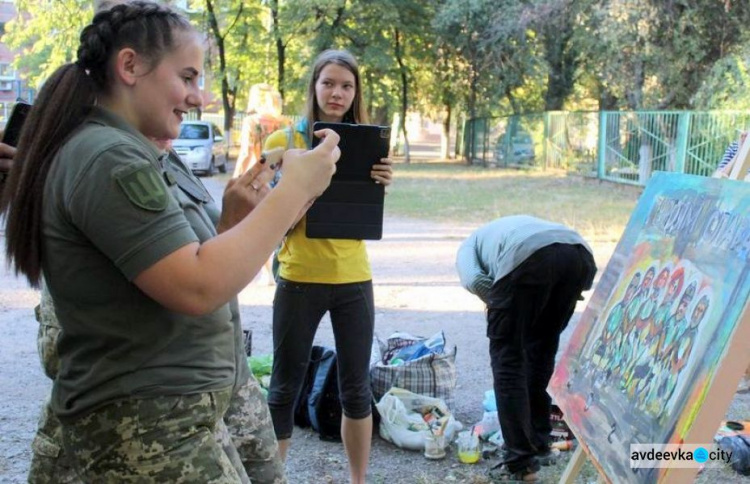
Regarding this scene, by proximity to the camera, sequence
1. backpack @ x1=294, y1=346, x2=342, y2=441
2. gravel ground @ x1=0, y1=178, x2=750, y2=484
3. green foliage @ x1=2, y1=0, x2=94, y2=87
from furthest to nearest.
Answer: green foliage @ x1=2, y1=0, x2=94, y2=87
backpack @ x1=294, y1=346, x2=342, y2=441
gravel ground @ x1=0, y1=178, x2=750, y2=484

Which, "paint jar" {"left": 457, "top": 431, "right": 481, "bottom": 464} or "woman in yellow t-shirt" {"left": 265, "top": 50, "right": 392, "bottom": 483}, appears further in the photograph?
"paint jar" {"left": 457, "top": 431, "right": 481, "bottom": 464}

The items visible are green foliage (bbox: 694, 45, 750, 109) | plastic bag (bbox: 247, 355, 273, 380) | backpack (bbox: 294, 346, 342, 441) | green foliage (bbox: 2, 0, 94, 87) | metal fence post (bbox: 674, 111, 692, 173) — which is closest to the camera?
backpack (bbox: 294, 346, 342, 441)

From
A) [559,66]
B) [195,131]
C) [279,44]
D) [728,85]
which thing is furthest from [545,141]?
[195,131]

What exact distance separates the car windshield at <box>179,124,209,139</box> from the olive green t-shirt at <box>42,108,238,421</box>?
2087 centimetres

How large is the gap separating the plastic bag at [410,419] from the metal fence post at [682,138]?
13.8m

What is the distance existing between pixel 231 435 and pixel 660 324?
1.39m

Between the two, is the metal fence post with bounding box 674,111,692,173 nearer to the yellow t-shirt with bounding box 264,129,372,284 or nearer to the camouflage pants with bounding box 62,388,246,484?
the yellow t-shirt with bounding box 264,129,372,284

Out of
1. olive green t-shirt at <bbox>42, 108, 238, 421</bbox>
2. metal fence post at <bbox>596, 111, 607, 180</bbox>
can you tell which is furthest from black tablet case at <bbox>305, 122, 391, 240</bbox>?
metal fence post at <bbox>596, 111, 607, 180</bbox>

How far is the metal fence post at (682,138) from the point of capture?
54.2 ft

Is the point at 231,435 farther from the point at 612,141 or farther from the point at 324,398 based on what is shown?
the point at 612,141

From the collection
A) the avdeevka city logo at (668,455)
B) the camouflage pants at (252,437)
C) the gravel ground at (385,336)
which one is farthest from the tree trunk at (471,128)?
the camouflage pants at (252,437)

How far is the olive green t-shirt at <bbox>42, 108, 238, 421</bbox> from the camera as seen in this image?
1.43 m

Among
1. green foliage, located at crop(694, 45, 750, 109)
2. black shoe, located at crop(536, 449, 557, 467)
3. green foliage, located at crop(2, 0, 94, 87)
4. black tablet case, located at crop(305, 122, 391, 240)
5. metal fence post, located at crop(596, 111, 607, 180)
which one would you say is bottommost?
black shoe, located at crop(536, 449, 557, 467)

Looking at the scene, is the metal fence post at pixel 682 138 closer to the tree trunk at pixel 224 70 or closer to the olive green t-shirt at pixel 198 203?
the tree trunk at pixel 224 70
